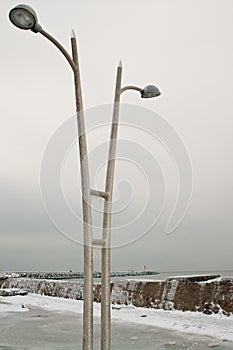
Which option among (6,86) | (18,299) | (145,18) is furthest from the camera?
(18,299)

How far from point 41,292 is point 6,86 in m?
8.94

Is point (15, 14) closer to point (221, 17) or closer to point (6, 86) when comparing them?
point (221, 17)

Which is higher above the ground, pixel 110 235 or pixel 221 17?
pixel 221 17

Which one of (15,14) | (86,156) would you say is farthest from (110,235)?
(15,14)

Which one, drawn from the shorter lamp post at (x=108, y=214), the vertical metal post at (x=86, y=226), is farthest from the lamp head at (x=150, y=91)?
the vertical metal post at (x=86, y=226)

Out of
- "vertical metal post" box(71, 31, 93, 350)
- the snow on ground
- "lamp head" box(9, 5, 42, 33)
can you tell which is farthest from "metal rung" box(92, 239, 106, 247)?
the snow on ground

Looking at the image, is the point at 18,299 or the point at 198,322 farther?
the point at 18,299

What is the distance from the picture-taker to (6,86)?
8.94 meters

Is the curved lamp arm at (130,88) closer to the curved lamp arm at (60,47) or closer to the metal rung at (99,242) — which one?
the curved lamp arm at (60,47)

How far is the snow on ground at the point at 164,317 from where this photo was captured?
24.0 feet

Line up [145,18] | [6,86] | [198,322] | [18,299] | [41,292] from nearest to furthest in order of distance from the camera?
1. [145,18]
2. [198,322]
3. [6,86]
4. [18,299]
5. [41,292]

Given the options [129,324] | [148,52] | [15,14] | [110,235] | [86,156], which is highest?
[148,52]

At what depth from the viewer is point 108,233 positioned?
13.6ft

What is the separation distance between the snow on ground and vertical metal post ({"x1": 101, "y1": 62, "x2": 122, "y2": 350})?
10.9 feet
